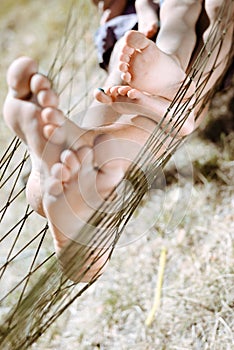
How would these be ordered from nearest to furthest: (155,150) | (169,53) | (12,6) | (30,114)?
(30,114) < (155,150) < (169,53) < (12,6)

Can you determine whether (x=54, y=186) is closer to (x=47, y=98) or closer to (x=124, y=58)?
(x=47, y=98)

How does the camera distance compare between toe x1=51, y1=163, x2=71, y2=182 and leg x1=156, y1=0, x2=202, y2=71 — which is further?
leg x1=156, y1=0, x2=202, y2=71

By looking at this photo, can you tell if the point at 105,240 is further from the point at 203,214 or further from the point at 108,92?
the point at 203,214

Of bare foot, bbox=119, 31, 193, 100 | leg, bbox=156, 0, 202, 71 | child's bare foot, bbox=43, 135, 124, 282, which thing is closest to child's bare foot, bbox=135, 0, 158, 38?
leg, bbox=156, 0, 202, 71

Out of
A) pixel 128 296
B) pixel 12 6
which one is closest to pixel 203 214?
pixel 128 296

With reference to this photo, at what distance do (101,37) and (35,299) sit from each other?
0.64 meters

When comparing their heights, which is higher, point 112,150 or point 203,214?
point 112,150

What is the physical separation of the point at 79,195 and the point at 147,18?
485mm

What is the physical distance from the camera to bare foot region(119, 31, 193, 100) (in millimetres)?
919

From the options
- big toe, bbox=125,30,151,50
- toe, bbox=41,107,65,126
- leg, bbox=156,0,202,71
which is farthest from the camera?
leg, bbox=156,0,202,71

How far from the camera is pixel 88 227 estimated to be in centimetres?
87

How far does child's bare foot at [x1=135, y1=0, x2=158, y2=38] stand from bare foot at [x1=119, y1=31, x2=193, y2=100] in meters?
0.20

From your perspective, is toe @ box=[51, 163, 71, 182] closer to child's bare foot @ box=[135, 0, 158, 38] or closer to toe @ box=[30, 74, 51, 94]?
toe @ box=[30, 74, 51, 94]

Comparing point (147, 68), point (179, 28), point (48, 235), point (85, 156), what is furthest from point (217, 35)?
point (48, 235)
